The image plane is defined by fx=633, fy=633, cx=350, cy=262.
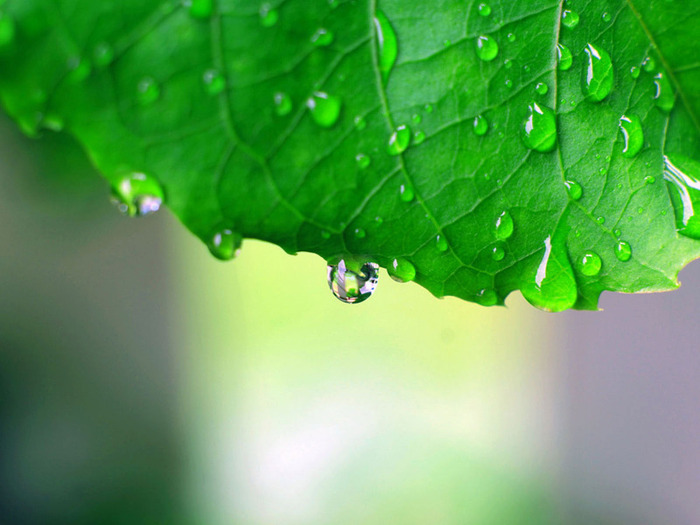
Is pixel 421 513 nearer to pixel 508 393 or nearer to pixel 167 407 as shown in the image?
pixel 508 393

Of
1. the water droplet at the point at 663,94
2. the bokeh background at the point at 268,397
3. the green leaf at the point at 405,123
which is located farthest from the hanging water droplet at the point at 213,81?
the bokeh background at the point at 268,397

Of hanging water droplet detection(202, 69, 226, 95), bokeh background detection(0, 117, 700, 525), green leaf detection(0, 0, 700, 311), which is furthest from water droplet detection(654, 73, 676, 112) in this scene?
bokeh background detection(0, 117, 700, 525)

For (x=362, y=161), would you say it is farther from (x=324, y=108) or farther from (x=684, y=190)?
(x=684, y=190)

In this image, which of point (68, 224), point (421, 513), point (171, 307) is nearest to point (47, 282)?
point (68, 224)

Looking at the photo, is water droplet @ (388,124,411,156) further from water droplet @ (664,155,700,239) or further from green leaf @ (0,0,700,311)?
water droplet @ (664,155,700,239)

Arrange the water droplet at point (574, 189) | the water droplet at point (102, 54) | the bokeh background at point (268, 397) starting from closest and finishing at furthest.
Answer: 1. the water droplet at point (102, 54)
2. the water droplet at point (574, 189)
3. the bokeh background at point (268, 397)

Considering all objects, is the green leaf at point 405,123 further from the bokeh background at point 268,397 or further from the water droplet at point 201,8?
the bokeh background at point 268,397
